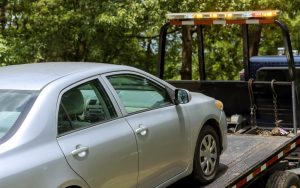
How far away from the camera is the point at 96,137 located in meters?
2.69

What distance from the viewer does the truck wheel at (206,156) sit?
3852 millimetres

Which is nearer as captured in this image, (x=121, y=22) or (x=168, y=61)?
(x=121, y=22)

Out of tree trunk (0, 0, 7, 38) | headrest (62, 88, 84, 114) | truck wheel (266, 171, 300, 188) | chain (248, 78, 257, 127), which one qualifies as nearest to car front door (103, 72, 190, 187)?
headrest (62, 88, 84, 114)

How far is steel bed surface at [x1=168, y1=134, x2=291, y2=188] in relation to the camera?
12.9 feet

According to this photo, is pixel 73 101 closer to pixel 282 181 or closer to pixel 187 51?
pixel 282 181

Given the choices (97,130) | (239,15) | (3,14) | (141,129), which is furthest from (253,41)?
(97,130)

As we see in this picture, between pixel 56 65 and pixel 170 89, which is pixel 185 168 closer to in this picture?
pixel 170 89

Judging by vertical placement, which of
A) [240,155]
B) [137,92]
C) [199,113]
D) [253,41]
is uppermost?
[253,41]

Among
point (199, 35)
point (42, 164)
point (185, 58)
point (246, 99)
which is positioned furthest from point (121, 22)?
point (42, 164)

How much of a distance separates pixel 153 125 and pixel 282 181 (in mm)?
1804

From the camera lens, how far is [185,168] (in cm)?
370

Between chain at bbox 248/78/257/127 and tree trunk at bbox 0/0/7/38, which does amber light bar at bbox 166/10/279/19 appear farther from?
tree trunk at bbox 0/0/7/38

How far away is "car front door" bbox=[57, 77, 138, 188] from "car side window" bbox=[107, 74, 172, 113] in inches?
8.9

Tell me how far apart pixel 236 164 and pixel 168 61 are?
19688 millimetres
